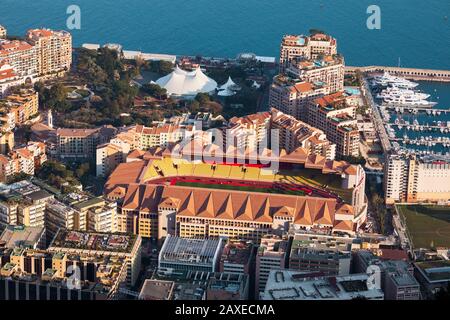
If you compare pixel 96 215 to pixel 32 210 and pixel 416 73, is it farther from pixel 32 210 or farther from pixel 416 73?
pixel 416 73

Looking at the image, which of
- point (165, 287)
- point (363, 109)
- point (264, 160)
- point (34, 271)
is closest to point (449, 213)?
point (264, 160)

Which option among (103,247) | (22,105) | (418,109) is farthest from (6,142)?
(418,109)

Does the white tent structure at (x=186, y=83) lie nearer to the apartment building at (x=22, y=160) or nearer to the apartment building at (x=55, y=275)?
the apartment building at (x=22, y=160)

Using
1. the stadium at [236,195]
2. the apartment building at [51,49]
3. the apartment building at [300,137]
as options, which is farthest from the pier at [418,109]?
the apartment building at [51,49]

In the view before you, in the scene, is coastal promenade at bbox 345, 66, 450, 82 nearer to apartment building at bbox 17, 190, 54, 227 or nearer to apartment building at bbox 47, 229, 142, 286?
apartment building at bbox 17, 190, 54, 227

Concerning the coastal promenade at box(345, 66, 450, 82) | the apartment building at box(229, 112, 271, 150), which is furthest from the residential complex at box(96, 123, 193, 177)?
the coastal promenade at box(345, 66, 450, 82)

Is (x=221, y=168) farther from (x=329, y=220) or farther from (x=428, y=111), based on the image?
(x=428, y=111)
